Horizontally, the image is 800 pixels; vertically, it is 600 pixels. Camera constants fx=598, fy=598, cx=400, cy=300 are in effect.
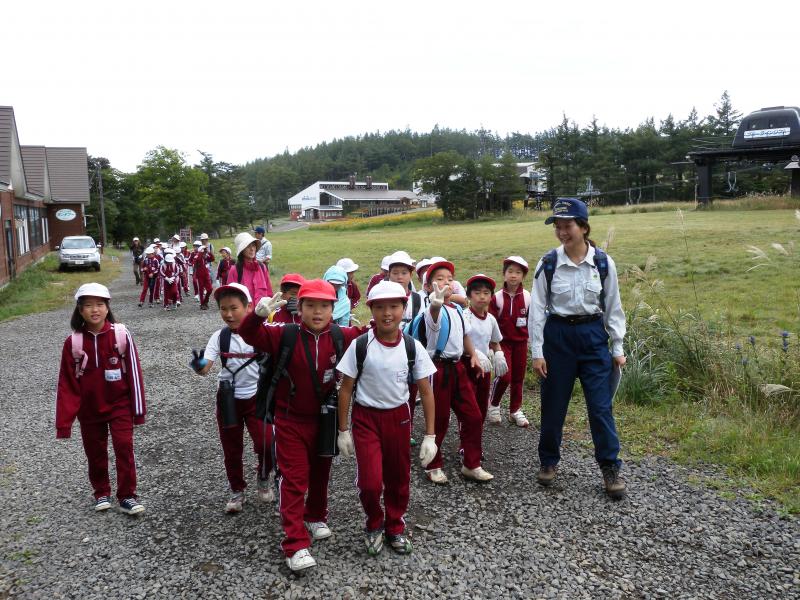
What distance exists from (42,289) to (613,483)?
21.7 metres

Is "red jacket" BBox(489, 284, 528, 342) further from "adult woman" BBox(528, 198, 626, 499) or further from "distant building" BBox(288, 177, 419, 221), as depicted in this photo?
"distant building" BBox(288, 177, 419, 221)

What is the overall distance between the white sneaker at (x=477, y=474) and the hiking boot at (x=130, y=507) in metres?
2.51

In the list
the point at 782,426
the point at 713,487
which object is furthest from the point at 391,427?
the point at 782,426

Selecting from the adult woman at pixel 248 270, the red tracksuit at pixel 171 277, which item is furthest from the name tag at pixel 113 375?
the red tracksuit at pixel 171 277

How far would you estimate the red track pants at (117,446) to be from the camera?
171 inches

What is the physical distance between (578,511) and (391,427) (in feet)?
5.47

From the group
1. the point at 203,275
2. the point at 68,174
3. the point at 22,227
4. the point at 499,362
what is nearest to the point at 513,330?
the point at 499,362

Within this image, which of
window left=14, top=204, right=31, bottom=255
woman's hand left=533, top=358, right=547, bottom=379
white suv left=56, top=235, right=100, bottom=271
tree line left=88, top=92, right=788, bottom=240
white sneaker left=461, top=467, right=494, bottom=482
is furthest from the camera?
tree line left=88, top=92, right=788, bottom=240

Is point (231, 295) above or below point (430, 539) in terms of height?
above

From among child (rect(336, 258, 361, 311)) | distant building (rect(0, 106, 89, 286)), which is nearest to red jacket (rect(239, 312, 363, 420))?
child (rect(336, 258, 361, 311))

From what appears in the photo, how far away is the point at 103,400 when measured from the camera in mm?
4324

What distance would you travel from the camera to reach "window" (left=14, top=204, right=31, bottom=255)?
25797 millimetres

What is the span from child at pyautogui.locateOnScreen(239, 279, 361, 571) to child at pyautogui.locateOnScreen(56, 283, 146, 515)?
4.47ft

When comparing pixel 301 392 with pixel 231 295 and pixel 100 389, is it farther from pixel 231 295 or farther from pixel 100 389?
pixel 100 389
